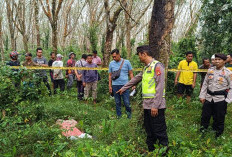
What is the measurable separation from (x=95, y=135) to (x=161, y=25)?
232cm

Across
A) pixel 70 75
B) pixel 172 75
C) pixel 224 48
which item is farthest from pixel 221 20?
pixel 70 75

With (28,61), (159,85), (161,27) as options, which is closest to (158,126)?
(159,85)

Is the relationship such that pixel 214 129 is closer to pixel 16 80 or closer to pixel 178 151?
pixel 178 151

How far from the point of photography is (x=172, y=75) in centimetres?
665

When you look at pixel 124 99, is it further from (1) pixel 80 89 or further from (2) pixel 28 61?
(2) pixel 28 61

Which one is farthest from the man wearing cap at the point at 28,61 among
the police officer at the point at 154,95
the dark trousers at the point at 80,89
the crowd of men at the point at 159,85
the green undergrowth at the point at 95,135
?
the police officer at the point at 154,95

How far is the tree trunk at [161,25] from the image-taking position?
331cm

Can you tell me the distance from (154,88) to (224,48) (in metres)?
6.07

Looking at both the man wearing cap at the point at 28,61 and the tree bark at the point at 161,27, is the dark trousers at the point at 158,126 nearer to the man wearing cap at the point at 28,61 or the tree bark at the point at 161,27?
the tree bark at the point at 161,27

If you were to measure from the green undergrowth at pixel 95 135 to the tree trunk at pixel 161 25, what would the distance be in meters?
1.03

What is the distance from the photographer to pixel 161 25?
3340 mm

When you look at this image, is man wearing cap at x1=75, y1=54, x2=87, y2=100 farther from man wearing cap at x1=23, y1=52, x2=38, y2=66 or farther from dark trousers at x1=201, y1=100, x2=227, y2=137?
dark trousers at x1=201, y1=100, x2=227, y2=137

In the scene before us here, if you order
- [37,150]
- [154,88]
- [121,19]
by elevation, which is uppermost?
[121,19]

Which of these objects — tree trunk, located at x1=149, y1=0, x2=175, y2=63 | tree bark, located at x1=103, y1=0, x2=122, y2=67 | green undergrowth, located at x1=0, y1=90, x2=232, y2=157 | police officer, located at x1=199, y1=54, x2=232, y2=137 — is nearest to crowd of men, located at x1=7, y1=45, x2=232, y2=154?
police officer, located at x1=199, y1=54, x2=232, y2=137
